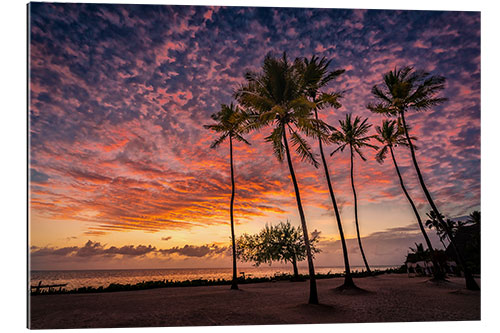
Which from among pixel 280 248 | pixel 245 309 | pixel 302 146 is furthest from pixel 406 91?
pixel 280 248

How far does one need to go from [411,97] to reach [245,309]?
702 cm

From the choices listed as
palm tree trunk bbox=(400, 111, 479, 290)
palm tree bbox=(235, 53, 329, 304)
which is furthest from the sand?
palm tree bbox=(235, 53, 329, 304)

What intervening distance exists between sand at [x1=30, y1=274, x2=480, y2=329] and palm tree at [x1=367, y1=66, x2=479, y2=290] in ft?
3.57

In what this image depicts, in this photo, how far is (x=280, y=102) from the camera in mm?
8461

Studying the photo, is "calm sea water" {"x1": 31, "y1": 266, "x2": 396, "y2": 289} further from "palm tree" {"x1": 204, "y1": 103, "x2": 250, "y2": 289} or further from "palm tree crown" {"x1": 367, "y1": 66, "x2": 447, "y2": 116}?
"palm tree crown" {"x1": 367, "y1": 66, "x2": 447, "y2": 116}

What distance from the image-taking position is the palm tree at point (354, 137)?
9.54 metres

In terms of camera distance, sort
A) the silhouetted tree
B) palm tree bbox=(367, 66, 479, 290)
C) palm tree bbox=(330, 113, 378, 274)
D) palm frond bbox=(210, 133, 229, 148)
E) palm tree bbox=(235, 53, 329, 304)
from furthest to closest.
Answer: the silhouetted tree
palm frond bbox=(210, 133, 229, 148)
palm tree bbox=(330, 113, 378, 274)
palm tree bbox=(367, 66, 479, 290)
palm tree bbox=(235, 53, 329, 304)

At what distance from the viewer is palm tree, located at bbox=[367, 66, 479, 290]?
8.50 meters

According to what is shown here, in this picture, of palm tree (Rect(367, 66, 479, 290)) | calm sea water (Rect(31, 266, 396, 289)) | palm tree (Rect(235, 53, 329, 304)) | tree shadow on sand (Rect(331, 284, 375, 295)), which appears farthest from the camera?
tree shadow on sand (Rect(331, 284, 375, 295))

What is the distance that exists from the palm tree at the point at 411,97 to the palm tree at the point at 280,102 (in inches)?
80.6

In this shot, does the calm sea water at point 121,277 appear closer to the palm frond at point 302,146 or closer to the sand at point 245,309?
the sand at point 245,309

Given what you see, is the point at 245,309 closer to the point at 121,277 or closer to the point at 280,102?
the point at 280,102
